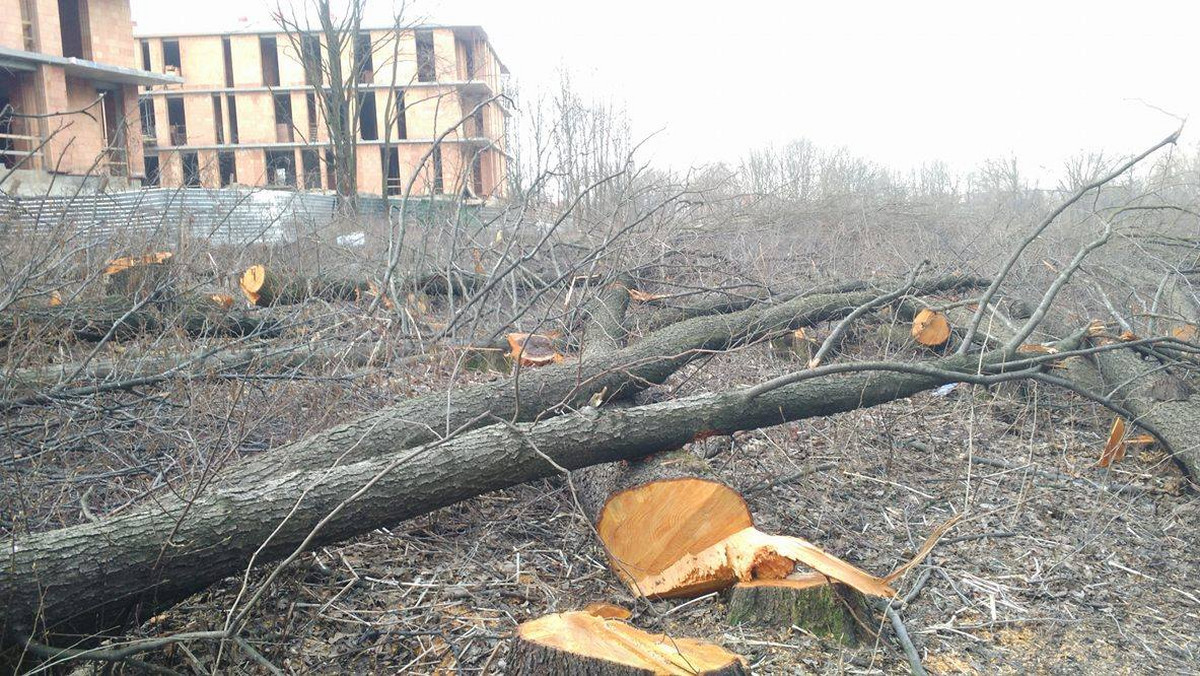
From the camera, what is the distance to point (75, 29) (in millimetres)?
24047

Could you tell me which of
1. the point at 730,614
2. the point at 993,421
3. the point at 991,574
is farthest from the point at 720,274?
the point at 730,614

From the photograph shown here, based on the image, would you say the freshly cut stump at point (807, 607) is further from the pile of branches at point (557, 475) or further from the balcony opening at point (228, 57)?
the balcony opening at point (228, 57)

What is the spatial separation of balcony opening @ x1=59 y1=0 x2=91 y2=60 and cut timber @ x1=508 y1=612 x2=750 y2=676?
26.2 metres

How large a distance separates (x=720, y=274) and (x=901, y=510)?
3.70m

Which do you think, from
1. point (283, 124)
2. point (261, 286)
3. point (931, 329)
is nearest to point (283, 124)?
point (283, 124)

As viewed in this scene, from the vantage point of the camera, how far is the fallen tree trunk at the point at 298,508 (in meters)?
2.64

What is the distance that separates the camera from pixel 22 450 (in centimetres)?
408

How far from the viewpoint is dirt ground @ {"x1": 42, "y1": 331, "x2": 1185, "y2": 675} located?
10.1ft

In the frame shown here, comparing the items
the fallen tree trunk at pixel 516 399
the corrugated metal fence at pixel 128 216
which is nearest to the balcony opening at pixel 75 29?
the corrugated metal fence at pixel 128 216

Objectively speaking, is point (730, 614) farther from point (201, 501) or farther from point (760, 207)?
point (760, 207)

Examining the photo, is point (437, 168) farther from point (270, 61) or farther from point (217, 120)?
point (270, 61)

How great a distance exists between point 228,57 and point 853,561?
40.8 meters

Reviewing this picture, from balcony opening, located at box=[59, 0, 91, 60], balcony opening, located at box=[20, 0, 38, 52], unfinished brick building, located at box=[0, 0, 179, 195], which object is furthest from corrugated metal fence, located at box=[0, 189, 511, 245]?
balcony opening, located at box=[59, 0, 91, 60]

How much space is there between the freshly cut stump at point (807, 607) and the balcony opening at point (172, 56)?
137 ft
